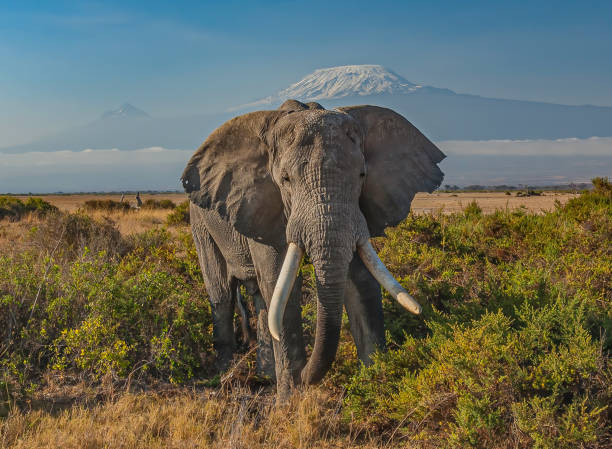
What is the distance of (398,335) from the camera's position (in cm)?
554

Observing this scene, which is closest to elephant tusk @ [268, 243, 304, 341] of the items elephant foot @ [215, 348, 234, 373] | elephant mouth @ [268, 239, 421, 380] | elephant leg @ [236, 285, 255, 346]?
elephant mouth @ [268, 239, 421, 380]

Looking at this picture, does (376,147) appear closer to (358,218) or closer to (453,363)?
(358,218)

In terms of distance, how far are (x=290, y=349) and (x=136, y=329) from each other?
2.00 m

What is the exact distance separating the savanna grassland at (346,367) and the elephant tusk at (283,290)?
0.84 m

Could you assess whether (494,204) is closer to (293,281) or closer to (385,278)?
(385,278)

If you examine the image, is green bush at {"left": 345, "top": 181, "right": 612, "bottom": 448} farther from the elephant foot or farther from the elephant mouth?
the elephant foot

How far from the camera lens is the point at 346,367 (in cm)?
519

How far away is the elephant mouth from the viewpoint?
3941 mm

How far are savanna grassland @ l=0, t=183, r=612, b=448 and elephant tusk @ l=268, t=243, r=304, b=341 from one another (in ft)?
2.74

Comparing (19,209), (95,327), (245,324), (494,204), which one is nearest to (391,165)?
(245,324)

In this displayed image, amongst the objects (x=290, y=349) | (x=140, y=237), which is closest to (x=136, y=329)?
(x=290, y=349)

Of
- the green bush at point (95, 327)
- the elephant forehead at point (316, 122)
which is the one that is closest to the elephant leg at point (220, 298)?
the green bush at point (95, 327)

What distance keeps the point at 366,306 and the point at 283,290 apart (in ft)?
3.72

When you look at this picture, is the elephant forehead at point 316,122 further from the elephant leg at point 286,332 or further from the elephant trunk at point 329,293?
the elephant leg at point 286,332
